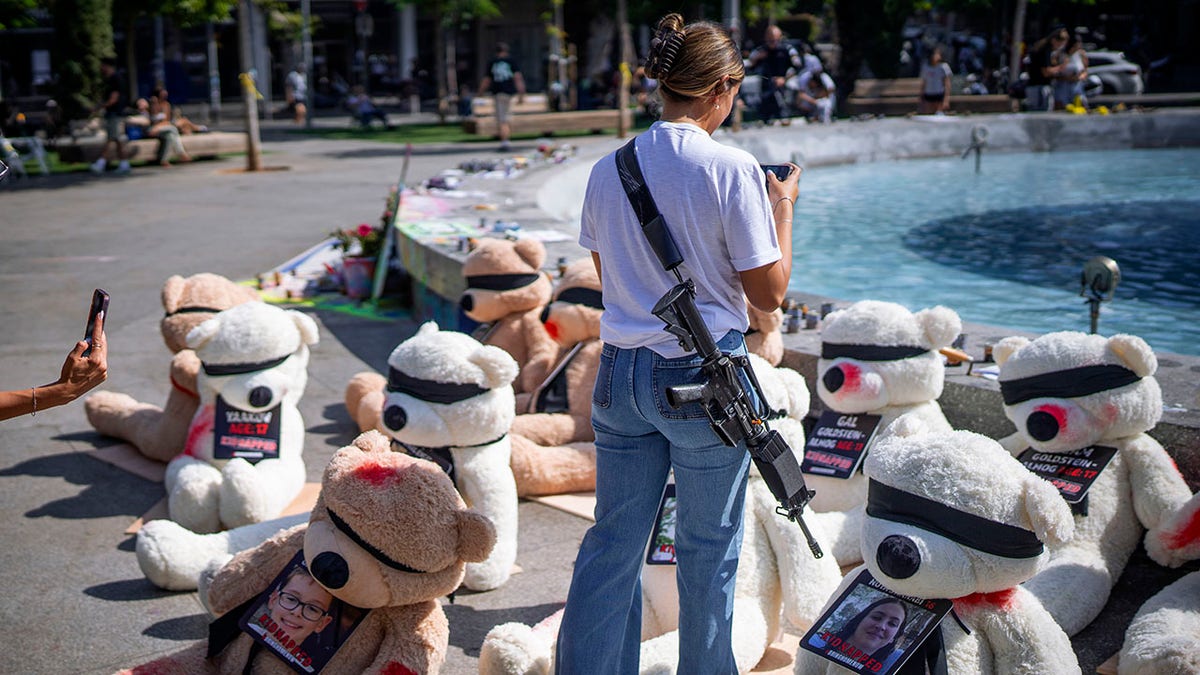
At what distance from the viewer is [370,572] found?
9.43 ft

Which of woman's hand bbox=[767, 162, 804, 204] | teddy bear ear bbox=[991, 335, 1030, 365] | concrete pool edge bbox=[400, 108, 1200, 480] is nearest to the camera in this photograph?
woman's hand bbox=[767, 162, 804, 204]

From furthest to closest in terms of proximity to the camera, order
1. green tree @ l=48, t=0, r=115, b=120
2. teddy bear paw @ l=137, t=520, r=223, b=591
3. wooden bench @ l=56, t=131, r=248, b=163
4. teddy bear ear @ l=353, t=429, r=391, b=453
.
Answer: green tree @ l=48, t=0, r=115, b=120 < wooden bench @ l=56, t=131, r=248, b=163 < teddy bear paw @ l=137, t=520, r=223, b=591 < teddy bear ear @ l=353, t=429, r=391, b=453

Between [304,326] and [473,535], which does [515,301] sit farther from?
[473,535]

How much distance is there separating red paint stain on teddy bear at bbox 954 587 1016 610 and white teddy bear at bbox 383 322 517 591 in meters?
1.64

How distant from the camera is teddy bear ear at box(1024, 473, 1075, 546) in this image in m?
2.69

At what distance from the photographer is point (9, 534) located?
14.6 ft

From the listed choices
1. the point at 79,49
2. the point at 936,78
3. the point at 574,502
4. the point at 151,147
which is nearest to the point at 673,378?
the point at 574,502

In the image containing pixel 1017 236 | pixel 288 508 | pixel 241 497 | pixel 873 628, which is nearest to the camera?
pixel 873 628

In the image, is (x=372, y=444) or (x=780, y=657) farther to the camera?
(x=780, y=657)

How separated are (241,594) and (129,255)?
8.59m

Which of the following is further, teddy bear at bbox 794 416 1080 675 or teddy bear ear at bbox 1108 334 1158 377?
teddy bear ear at bbox 1108 334 1158 377

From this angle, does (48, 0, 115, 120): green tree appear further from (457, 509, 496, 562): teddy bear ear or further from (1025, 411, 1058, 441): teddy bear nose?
(1025, 411, 1058, 441): teddy bear nose

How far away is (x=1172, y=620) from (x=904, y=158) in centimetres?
1531

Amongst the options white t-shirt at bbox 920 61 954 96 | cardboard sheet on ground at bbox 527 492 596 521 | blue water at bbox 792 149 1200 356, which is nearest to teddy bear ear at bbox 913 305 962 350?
cardboard sheet on ground at bbox 527 492 596 521
